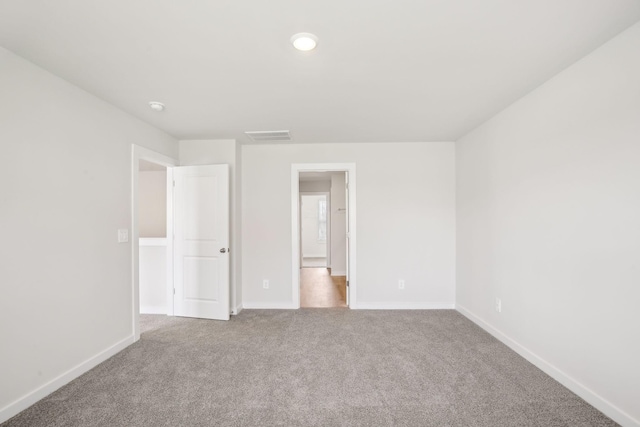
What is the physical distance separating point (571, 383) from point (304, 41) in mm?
3092

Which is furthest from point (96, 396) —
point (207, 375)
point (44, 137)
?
point (44, 137)

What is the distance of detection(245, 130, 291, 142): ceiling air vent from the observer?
3607mm

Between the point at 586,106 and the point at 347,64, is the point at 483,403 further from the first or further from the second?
the point at 347,64

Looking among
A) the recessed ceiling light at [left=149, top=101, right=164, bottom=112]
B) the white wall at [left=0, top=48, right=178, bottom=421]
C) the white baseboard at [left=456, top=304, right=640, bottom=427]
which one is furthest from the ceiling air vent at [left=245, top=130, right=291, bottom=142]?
the white baseboard at [left=456, top=304, right=640, bottom=427]

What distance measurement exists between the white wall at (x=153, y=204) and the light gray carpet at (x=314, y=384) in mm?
1729

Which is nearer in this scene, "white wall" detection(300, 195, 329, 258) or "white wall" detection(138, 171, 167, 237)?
"white wall" detection(138, 171, 167, 237)

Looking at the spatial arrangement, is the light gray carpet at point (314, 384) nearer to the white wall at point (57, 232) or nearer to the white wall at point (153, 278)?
the white wall at point (57, 232)

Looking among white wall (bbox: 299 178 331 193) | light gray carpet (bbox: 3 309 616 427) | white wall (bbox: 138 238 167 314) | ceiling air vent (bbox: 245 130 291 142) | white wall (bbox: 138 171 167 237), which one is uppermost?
ceiling air vent (bbox: 245 130 291 142)

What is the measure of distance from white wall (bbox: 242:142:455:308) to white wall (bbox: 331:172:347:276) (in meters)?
2.56

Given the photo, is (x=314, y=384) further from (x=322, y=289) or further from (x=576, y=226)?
(x=322, y=289)

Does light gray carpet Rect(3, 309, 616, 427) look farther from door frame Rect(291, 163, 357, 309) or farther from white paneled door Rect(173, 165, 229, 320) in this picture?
door frame Rect(291, 163, 357, 309)

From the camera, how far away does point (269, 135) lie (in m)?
3.73

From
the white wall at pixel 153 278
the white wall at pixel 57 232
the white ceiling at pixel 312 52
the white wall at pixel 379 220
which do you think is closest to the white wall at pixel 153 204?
the white wall at pixel 153 278

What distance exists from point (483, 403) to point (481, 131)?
2.81 m
